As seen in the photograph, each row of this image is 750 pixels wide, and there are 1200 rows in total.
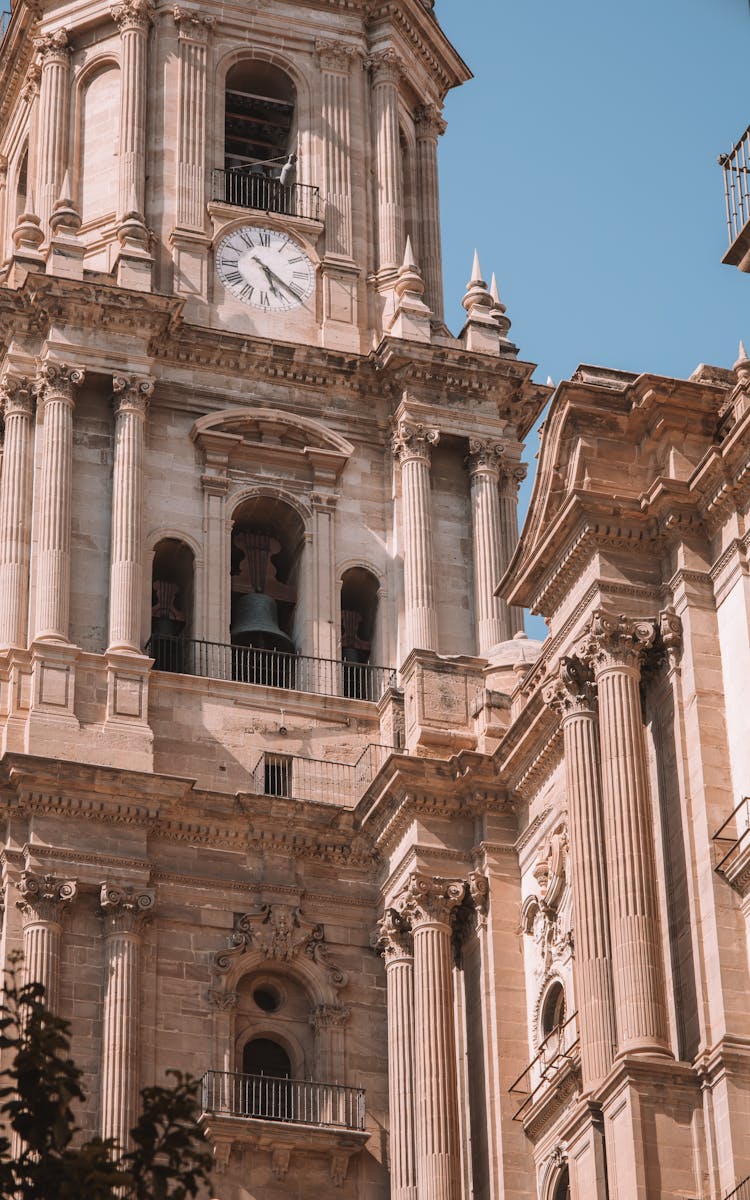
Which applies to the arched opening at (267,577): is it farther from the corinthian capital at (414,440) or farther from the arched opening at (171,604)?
the corinthian capital at (414,440)

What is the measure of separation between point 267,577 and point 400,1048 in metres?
10.3

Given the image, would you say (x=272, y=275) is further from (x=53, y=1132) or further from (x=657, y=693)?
(x=53, y=1132)

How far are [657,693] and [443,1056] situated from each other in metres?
7.43

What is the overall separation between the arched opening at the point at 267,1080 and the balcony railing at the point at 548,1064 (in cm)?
413

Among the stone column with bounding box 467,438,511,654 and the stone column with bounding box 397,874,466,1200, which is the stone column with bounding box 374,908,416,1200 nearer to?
the stone column with bounding box 397,874,466,1200

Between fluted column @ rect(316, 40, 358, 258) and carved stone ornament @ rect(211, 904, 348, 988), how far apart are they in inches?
519

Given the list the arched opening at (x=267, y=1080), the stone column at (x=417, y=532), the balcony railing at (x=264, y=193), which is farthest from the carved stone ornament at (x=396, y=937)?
the balcony railing at (x=264, y=193)

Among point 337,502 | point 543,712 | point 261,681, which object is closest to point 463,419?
point 337,502

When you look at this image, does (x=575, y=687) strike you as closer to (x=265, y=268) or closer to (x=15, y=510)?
(x=15, y=510)

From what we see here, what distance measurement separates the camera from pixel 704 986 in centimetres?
3253

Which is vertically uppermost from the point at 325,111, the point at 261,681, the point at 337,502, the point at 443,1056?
the point at 325,111

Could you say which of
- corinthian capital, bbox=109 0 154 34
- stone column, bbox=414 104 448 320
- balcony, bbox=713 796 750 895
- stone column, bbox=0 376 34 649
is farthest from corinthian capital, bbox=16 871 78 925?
corinthian capital, bbox=109 0 154 34

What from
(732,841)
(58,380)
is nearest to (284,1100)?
(732,841)

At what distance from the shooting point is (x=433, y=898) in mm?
41312
